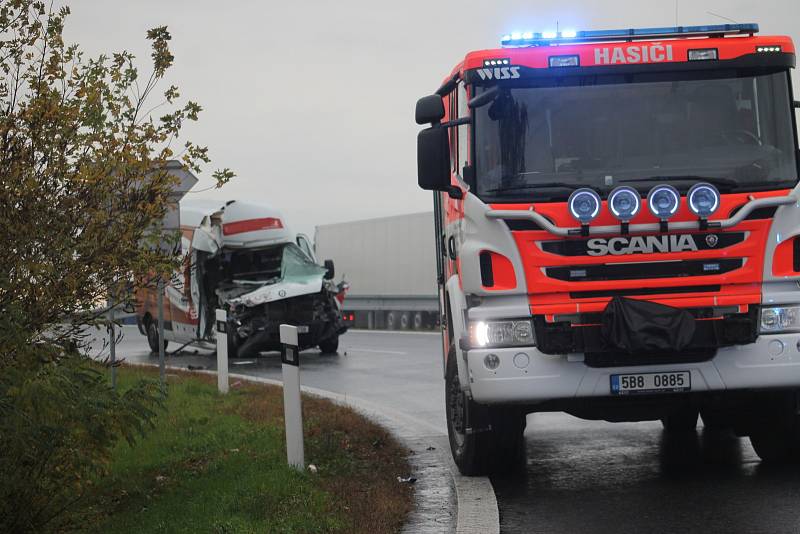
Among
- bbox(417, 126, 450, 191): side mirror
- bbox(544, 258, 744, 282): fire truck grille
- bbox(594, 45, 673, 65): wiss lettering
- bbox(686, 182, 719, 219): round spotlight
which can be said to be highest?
bbox(594, 45, 673, 65): wiss lettering

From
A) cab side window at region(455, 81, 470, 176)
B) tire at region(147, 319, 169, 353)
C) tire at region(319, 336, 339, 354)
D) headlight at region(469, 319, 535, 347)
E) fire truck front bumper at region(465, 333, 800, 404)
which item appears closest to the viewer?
fire truck front bumper at region(465, 333, 800, 404)

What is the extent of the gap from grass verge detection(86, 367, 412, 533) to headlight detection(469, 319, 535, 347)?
1161 millimetres

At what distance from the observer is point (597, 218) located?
24.5ft

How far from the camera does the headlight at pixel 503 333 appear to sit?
757 cm

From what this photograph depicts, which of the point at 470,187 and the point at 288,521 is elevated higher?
the point at 470,187

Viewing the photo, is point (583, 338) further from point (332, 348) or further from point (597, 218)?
point (332, 348)

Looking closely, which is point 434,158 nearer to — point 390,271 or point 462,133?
point 462,133

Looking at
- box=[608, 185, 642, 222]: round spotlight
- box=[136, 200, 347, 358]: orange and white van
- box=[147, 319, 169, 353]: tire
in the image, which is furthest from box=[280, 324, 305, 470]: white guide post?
box=[147, 319, 169, 353]: tire

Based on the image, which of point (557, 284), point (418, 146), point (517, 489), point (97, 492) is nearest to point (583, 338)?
point (557, 284)

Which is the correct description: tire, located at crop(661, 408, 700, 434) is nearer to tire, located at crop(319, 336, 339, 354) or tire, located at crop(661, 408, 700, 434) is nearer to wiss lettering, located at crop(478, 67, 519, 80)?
wiss lettering, located at crop(478, 67, 519, 80)

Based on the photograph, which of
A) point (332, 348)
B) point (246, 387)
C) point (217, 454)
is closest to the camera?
point (217, 454)

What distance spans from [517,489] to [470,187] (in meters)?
2.04

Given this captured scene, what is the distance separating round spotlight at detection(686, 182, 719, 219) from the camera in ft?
24.3

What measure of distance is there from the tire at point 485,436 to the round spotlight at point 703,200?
1872mm
